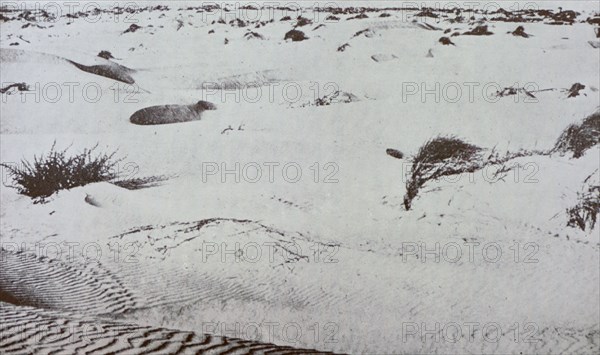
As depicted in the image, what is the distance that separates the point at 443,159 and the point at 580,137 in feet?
3.38

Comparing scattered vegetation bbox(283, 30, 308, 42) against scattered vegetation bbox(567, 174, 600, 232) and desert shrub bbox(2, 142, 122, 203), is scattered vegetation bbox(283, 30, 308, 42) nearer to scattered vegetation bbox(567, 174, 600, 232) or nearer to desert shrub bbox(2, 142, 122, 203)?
desert shrub bbox(2, 142, 122, 203)

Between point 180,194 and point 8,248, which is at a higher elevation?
point 180,194

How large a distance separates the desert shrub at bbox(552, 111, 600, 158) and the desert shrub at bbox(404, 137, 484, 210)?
62cm

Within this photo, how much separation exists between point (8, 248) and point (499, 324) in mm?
3516

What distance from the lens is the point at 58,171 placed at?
4109 millimetres

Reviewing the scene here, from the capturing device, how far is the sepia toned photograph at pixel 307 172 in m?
3.60

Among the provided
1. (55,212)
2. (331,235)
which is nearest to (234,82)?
(331,235)

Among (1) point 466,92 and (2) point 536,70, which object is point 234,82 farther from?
(2) point 536,70

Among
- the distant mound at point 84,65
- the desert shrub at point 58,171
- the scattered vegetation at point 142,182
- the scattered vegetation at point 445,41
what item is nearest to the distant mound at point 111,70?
the distant mound at point 84,65

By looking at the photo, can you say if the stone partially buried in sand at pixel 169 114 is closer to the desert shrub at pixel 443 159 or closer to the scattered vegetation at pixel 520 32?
the desert shrub at pixel 443 159

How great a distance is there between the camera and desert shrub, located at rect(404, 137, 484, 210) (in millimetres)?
3914

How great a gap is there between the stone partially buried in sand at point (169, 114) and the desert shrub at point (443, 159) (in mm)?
1642

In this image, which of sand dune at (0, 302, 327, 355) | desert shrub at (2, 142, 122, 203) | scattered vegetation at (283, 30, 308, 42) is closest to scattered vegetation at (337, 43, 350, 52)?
scattered vegetation at (283, 30, 308, 42)

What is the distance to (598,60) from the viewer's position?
4.02 meters
